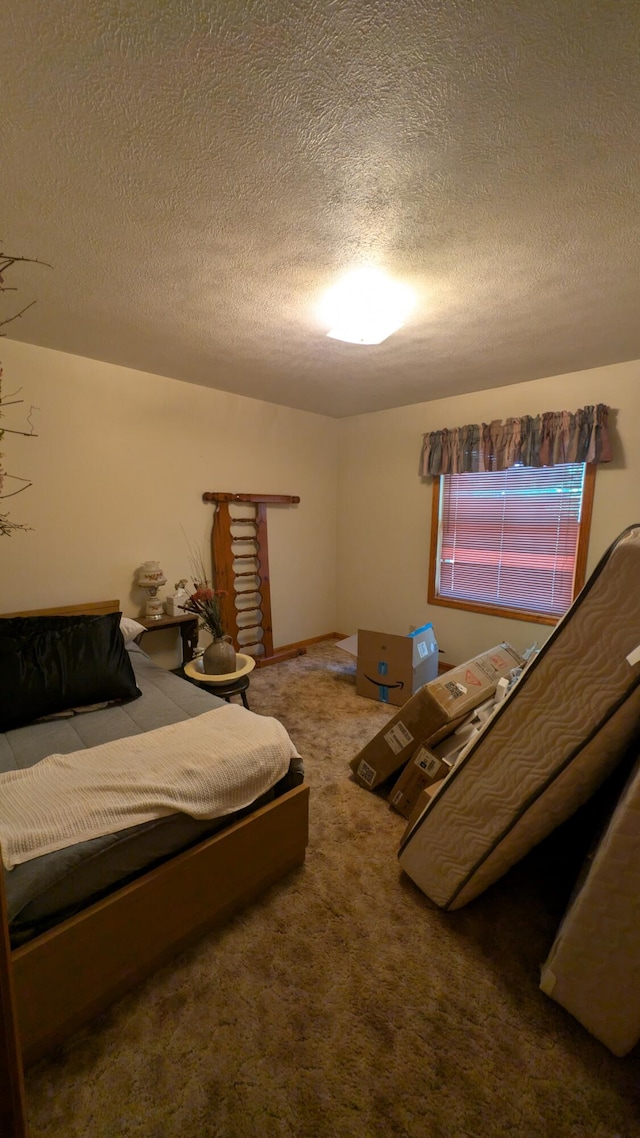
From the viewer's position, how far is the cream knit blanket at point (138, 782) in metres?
1.15

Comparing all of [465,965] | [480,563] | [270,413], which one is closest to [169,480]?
[270,413]

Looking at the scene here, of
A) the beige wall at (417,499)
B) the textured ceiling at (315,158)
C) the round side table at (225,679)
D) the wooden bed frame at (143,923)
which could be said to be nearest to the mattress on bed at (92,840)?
the wooden bed frame at (143,923)

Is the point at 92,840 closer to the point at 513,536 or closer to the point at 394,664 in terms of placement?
the point at 394,664

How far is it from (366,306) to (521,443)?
1.75m

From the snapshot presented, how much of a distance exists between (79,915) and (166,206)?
2168mm

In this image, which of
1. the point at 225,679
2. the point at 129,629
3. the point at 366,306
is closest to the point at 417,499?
the point at 366,306

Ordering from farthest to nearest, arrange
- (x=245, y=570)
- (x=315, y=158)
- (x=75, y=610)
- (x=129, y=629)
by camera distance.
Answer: (x=245, y=570)
(x=75, y=610)
(x=129, y=629)
(x=315, y=158)

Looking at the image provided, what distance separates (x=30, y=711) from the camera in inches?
69.6

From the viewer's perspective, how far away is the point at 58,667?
1894 millimetres

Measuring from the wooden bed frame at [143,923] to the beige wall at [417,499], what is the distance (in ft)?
8.27

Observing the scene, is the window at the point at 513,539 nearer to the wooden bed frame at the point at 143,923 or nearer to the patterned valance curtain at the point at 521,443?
the patterned valance curtain at the point at 521,443

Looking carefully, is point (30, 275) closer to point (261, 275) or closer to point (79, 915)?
point (261, 275)

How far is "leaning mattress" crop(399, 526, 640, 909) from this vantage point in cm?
103

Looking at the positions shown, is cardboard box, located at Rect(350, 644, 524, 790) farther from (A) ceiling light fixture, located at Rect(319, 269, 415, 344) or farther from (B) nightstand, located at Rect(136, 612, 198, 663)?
(A) ceiling light fixture, located at Rect(319, 269, 415, 344)
